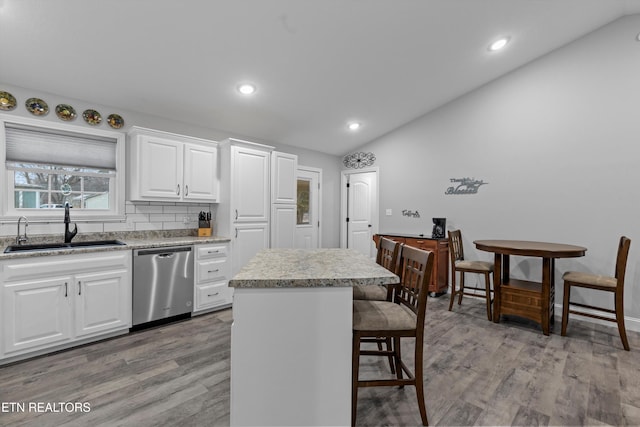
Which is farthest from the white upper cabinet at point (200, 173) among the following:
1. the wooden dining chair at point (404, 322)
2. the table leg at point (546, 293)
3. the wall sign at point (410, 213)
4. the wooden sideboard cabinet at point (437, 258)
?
the table leg at point (546, 293)

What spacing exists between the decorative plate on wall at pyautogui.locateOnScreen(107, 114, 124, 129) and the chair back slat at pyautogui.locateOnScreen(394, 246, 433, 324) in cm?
335

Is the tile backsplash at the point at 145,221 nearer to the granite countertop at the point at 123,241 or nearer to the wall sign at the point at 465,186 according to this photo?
the granite countertop at the point at 123,241

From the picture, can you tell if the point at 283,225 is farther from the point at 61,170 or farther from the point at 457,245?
the point at 61,170

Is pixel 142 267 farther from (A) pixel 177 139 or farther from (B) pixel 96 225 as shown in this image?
(A) pixel 177 139

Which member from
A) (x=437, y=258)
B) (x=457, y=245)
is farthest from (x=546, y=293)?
(x=437, y=258)

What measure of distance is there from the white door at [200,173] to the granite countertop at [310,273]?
200cm

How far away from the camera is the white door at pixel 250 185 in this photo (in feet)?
12.2

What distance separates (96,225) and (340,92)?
3.24 meters

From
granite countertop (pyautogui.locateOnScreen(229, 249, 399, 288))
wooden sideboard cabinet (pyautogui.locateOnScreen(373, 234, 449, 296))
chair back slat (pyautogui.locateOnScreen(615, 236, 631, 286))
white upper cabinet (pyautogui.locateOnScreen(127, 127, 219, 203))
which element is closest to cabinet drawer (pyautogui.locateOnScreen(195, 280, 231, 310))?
white upper cabinet (pyautogui.locateOnScreen(127, 127, 219, 203))

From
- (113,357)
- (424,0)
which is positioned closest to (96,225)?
(113,357)

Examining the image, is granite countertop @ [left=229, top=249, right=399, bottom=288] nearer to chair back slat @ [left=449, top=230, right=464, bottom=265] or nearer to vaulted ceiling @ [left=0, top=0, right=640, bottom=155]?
vaulted ceiling @ [left=0, top=0, right=640, bottom=155]

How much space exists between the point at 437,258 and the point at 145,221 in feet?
12.6

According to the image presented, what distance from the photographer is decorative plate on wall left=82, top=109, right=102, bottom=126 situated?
308 cm

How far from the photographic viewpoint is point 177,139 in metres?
3.43
